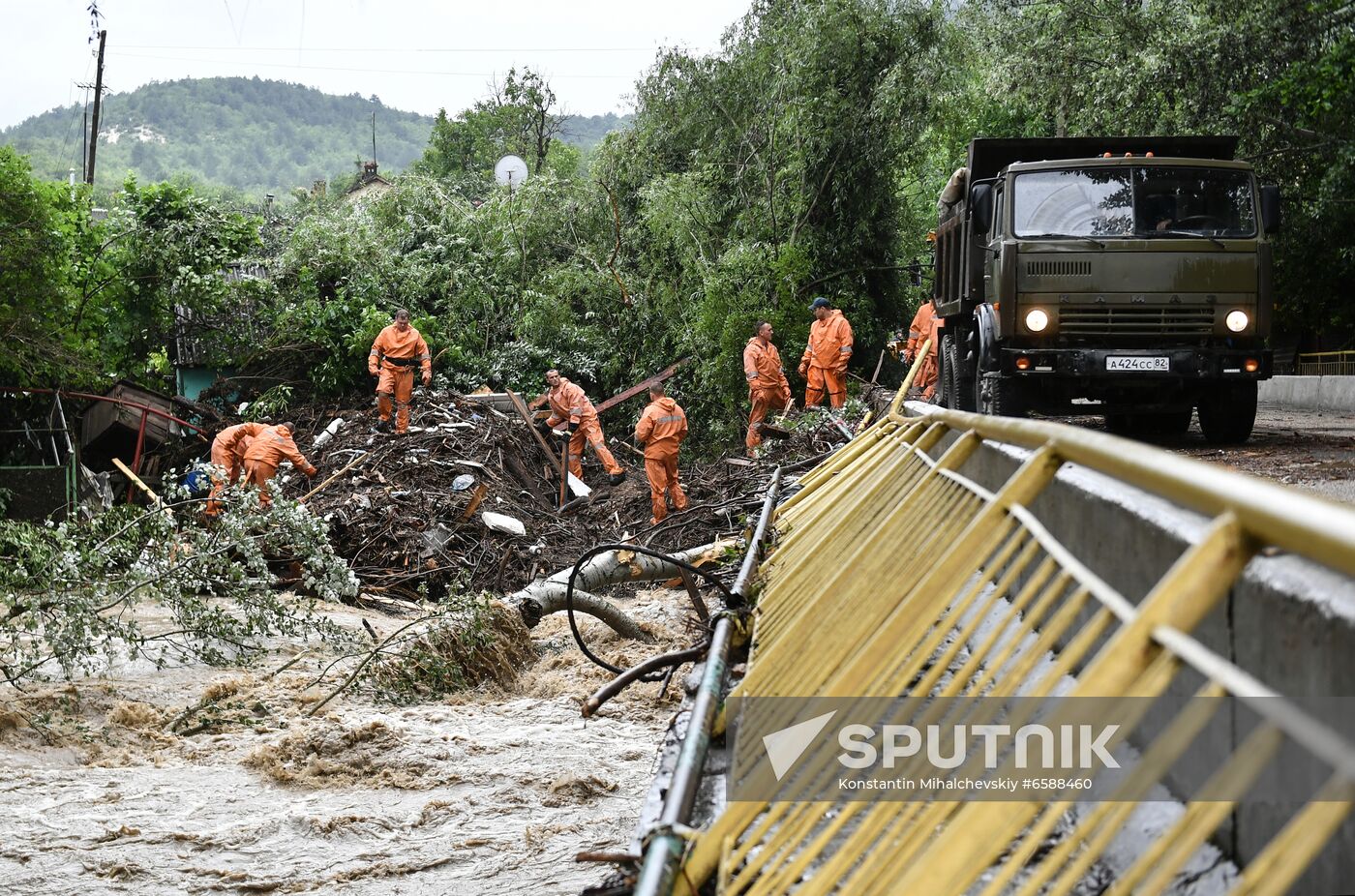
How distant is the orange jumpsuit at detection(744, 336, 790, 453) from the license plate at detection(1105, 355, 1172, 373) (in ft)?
25.3

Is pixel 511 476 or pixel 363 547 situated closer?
pixel 363 547

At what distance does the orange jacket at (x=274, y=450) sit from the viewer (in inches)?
609

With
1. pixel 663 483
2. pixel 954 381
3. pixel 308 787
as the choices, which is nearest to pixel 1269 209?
pixel 954 381

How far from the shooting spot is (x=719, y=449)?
76.3 ft

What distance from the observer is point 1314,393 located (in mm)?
19766

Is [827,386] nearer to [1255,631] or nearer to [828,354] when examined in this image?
[828,354]

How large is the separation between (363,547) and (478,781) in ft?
28.6

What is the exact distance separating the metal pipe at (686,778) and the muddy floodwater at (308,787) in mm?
2134

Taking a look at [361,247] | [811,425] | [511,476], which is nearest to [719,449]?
[511,476]

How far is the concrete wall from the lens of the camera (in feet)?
5.17

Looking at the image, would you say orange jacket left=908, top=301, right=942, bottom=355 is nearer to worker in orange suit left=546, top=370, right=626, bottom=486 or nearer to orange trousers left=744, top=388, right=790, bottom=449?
orange trousers left=744, top=388, right=790, bottom=449

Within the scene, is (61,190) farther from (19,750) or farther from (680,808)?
(680,808)

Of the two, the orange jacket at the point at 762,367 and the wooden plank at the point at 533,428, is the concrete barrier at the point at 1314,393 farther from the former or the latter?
the wooden plank at the point at 533,428

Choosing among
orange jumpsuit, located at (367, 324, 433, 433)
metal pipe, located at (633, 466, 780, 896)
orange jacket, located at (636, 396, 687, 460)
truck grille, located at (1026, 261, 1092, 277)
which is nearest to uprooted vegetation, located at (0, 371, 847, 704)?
orange jumpsuit, located at (367, 324, 433, 433)
